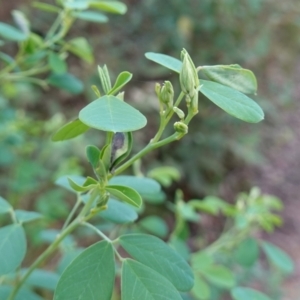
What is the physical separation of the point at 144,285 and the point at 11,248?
0.18 metres

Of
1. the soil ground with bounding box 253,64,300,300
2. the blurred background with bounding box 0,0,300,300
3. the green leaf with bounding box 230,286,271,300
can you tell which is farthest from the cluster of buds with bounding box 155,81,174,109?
the soil ground with bounding box 253,64,300,300

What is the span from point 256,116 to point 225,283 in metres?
0.50

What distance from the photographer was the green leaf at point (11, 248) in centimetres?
51

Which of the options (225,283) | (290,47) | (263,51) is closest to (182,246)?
(225,283)

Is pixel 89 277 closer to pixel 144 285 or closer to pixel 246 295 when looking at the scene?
pixel 144 285

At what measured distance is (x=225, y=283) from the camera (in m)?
0.86

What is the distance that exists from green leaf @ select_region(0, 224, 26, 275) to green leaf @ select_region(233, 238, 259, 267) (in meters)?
0.57

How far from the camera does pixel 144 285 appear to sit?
17.5 inches

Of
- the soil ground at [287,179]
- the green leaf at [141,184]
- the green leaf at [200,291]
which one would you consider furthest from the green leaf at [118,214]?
the soil ground at [287,179]

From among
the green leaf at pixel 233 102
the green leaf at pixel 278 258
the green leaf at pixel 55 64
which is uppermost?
the green leaf at pixel 233 102

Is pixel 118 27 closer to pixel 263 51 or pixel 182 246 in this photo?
pixel 263 51

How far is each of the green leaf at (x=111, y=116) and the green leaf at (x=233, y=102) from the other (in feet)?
0.31

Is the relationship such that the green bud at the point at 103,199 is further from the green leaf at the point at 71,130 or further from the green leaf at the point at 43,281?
the green leaf at the point at 43,281

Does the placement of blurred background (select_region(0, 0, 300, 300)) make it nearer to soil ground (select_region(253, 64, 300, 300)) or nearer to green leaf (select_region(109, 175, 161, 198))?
soil ground (select_region(253, 64, 300, 300))
